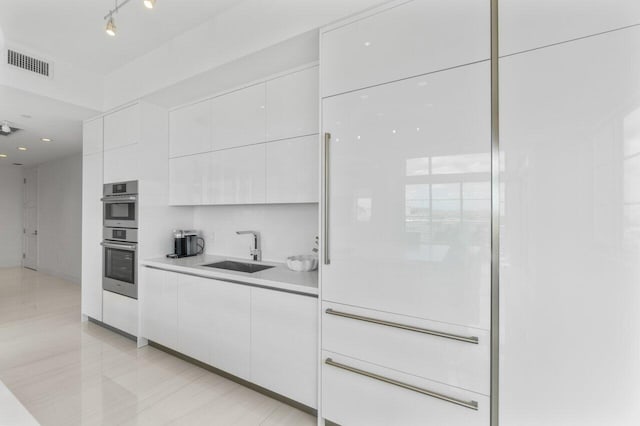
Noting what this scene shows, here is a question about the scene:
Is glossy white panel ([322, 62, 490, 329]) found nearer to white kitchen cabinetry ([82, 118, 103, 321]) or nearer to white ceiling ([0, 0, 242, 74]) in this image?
white ceiling ([0, 0, 242, 74])

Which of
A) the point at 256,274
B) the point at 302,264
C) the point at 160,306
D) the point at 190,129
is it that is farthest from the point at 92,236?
the point at 302,264

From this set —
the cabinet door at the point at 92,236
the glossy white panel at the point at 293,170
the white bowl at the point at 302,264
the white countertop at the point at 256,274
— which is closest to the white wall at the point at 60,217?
the cabinet door at the point at 92,236

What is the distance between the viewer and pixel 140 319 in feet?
9.73

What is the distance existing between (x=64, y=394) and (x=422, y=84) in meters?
3.09

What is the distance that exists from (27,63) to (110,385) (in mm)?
2757

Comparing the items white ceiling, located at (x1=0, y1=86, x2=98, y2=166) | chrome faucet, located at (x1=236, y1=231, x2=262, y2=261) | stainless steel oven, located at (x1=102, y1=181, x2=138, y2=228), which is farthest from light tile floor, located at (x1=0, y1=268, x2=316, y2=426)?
white ceiling, located at (x1=0, y1=86, x2=98, y2=166)

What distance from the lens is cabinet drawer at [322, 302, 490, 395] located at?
1.44 meters

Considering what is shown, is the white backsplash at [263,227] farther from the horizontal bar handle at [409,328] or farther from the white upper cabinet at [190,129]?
the horizontal bar handle at [409,328]

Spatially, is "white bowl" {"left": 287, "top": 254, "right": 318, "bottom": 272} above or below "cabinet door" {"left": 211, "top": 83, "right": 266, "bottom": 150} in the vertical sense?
below

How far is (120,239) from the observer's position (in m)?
3.13

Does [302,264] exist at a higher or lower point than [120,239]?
lower

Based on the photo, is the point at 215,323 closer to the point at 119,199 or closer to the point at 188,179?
the point at 188,179

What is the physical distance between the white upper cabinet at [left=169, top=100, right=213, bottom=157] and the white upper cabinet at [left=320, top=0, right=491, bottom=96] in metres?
1.48

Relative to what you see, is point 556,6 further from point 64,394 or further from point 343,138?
point 64,394
